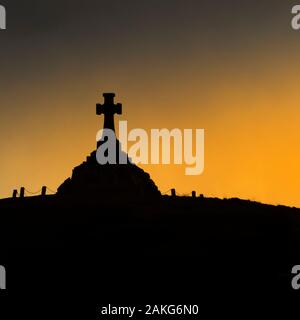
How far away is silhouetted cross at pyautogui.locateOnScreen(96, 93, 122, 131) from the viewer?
2875 centimetres

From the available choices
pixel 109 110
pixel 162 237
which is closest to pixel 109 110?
pixel 109 110

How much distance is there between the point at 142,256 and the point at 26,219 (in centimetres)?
451

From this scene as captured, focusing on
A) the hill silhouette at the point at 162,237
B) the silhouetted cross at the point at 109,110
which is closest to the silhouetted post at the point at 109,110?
the silhouetted cross at the point at 109,110

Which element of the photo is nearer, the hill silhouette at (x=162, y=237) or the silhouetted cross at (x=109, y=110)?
the hill silhouette at (x=162, y=237)

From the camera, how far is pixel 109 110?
94.5 ft

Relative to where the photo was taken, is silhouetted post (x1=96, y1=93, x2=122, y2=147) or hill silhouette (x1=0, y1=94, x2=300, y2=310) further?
silhouetted post (x1=96, y1=93, x2=122, y2=147)

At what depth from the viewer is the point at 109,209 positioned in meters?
22.5

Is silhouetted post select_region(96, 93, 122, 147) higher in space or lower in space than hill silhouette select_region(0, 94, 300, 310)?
higher

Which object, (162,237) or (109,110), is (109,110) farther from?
(162,237)

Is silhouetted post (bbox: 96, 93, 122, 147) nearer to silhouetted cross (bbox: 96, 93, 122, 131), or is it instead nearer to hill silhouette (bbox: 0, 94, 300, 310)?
silhouetted cross (bbox: 96, 93, 122, 131)

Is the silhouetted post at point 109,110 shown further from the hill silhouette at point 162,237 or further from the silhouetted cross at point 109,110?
the hill silhouette at point 162,237

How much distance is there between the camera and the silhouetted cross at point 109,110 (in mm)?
28750

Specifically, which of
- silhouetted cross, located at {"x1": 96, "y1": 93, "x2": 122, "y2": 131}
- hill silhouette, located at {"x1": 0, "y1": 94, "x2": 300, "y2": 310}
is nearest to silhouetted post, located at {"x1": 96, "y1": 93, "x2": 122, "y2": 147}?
silhouetted cross, located at {"x1": 96, "y1": 93, "x2": 122, "y2": 131}
